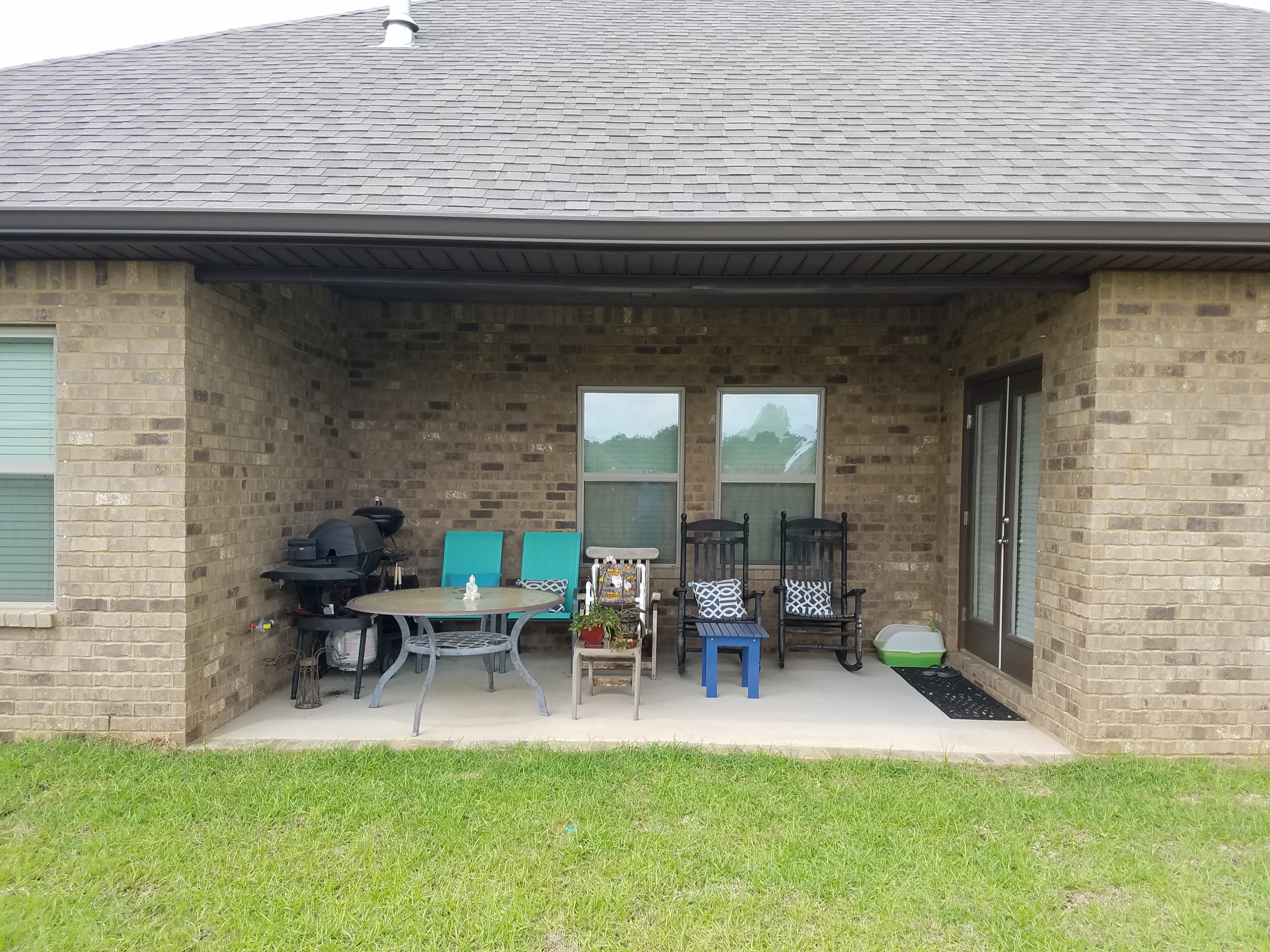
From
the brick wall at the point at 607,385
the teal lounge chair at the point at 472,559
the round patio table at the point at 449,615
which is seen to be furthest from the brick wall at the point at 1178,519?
the teal lounge chair at the point at 472,559

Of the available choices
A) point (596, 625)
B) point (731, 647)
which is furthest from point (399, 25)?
point (731, 647)

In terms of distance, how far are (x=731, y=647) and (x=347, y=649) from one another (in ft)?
8.70

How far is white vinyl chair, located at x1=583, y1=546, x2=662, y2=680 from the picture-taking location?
5.08 m

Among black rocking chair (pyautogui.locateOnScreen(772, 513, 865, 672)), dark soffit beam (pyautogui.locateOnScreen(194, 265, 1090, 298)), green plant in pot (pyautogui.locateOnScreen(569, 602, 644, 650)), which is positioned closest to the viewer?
dark soffit beam (pyautogui.locateOnScreen(194, 265, 1090, 298))

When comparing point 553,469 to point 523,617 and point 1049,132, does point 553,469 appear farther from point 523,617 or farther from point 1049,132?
point 1049,132

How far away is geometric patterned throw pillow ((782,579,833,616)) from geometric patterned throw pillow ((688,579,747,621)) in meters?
0.39

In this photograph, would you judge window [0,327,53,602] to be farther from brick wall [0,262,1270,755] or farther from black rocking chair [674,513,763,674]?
black rocking chair [674,513,763,674]

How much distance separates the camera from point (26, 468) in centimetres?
391

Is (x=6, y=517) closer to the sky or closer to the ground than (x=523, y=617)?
closer to the sky

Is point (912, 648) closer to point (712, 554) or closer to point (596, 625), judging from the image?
point (712, 554)

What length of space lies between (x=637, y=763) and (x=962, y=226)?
3029 mm

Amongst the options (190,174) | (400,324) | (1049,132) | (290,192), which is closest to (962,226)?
(1049,132)

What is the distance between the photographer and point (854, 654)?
5707mm

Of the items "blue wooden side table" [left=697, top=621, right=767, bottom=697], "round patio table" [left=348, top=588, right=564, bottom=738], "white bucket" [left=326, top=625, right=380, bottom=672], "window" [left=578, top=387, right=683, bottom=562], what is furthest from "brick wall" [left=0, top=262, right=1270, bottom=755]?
"window" [left=578, top=387, right=683, bottom=562]
